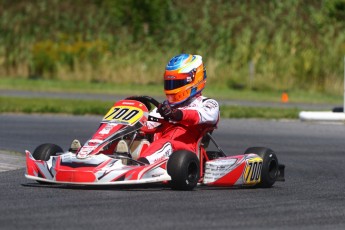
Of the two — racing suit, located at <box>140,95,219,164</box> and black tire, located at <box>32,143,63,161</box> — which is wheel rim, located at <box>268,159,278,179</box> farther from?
black tire, located at <box>32,143,63,161</box>

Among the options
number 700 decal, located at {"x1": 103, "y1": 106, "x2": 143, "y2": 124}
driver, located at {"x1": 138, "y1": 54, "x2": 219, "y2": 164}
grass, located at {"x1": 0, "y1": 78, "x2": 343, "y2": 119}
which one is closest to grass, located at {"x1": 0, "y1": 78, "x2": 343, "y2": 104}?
grass, located at {"x1": 0, "y1": 78, "x2": 343, "y2": 119}

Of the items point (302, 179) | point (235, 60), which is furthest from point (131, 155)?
point (235, 60)

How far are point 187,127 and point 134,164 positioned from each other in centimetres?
95

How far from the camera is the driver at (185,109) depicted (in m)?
10.6

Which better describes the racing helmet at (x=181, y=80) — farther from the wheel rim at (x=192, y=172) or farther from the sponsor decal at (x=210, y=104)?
the wheel rim at (x=192, y=172)

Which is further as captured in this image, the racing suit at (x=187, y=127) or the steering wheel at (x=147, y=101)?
the steering wheel at (x=147, y=101)

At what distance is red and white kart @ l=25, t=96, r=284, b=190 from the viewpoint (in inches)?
387

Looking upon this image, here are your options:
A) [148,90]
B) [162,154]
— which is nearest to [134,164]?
[162,154]

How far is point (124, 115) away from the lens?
10.5 metres

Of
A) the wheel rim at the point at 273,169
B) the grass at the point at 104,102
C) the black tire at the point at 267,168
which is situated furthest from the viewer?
the grass at the point at 104,102

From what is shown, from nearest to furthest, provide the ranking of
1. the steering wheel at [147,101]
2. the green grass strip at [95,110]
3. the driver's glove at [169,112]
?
the driver's glove at [169,112] < the steering wheel at [147,101] < the green grass strip at [95,110]

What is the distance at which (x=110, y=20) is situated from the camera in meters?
62.8

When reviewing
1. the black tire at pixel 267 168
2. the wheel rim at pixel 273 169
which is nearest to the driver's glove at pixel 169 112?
the black tire at pixel 267 168

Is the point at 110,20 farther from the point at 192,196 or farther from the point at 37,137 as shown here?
the point at 192,196
